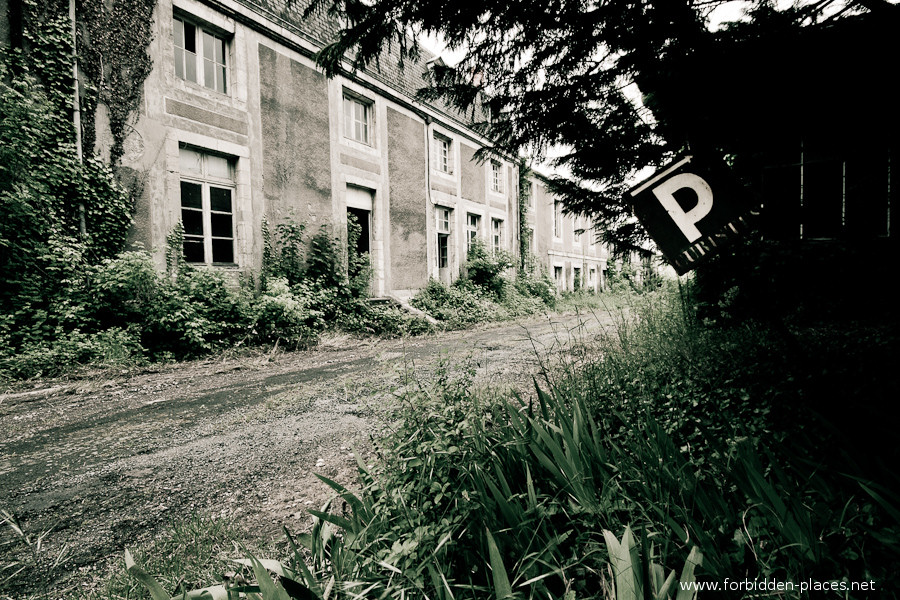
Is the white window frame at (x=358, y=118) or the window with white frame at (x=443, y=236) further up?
the white window frame at (x=358, y=118)

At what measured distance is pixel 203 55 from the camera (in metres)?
8.18

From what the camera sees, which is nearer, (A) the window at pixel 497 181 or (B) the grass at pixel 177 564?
(B) the grass at pixel 177 564

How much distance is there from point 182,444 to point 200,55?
26.2 ft

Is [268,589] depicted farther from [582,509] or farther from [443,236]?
[443,236]

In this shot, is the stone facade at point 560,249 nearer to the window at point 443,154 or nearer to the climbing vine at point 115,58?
the window at point 443,154

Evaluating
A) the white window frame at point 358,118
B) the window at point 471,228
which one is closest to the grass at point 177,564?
the white window frame at point 358,118

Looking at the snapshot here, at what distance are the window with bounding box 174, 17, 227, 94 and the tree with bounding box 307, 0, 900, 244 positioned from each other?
7.26 m

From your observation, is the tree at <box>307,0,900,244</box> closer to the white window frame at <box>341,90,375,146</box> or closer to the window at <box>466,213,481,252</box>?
the white window frame at <box>341,90,375,146</box>

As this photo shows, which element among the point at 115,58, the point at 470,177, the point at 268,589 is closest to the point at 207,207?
the point at 115,58

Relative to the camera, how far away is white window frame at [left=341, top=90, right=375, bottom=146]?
11.1 metres

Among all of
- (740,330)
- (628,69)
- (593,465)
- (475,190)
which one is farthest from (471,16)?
(475,190)

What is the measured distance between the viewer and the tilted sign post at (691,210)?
63.4 inches

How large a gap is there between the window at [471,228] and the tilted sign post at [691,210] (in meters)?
13.6

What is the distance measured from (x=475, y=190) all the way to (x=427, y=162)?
3.02 m
